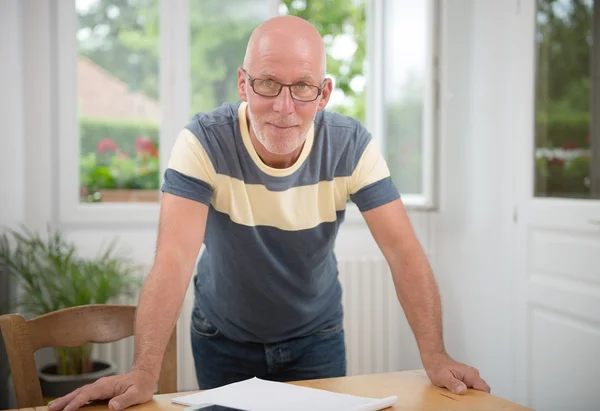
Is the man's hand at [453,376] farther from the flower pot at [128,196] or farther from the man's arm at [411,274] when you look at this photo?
the flower pot at [128,196]

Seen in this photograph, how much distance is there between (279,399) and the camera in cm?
119

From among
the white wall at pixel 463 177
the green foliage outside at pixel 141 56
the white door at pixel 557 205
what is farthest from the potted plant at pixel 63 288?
the white door at pixel 557 205

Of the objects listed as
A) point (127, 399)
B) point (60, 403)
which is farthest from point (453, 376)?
point (60, 403)

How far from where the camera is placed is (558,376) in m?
2.74

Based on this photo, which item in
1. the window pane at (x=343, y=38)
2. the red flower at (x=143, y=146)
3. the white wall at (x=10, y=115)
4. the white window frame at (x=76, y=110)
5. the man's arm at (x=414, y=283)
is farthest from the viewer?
the window pane at (x=343, y=38)

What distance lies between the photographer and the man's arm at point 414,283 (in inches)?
56.3

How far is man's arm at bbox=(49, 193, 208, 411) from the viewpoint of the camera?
1195mm

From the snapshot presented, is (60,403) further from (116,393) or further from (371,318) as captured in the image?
(371,318)

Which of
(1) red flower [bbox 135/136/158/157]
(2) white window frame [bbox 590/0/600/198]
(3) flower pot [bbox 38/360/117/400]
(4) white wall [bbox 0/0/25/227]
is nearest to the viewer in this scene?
(2) white window frame [bbox 590/0/600/198]

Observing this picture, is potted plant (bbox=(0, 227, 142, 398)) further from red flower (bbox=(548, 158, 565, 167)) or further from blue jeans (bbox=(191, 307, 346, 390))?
red flower (bbox=(548, 158, 565, 167))

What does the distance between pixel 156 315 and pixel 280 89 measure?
54cm

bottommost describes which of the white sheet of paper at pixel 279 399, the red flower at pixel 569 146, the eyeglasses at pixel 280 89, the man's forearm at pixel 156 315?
the white sheet of paper at pixel 279 399

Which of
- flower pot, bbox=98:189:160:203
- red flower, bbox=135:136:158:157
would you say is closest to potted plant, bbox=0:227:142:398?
flower pot, bbox=98:189:160:203

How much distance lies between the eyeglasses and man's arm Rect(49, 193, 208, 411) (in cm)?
28
